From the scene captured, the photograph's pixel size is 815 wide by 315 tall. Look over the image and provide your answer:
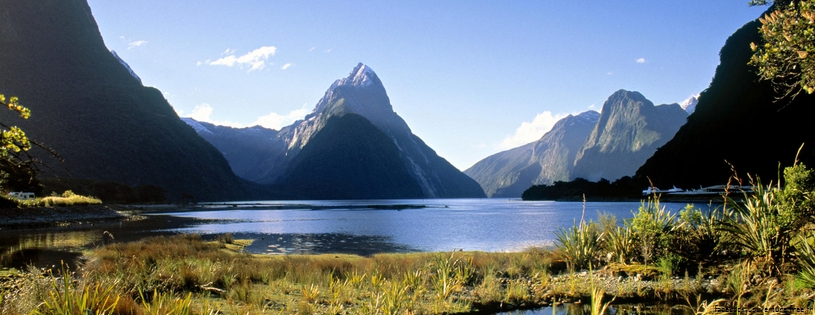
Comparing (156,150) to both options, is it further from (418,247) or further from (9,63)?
(418,247)

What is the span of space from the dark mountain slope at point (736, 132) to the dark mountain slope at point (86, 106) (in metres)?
146

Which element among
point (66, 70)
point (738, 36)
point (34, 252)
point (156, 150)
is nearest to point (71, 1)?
point (66, 70)

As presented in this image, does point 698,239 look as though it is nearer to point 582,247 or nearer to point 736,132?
point 582,247

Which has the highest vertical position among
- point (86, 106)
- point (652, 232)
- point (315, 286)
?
point (86, 106)

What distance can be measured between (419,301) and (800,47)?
9.25 meters

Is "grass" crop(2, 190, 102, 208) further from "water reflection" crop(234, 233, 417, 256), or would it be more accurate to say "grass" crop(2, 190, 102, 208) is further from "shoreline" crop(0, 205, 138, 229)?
"water reflection" crop(234, 233, 417, 256)

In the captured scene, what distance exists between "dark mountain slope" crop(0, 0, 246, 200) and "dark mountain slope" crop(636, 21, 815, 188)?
14643 cm

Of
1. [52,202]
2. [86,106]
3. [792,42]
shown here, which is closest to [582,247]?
[792,42]

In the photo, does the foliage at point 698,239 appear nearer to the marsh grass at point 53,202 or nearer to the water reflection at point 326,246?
the water reflection at point 326,246

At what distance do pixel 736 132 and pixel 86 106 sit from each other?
175 meters

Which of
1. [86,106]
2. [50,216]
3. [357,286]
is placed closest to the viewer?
[357,286]

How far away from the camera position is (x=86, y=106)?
148 meters

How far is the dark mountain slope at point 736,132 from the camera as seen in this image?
9369 centimetres

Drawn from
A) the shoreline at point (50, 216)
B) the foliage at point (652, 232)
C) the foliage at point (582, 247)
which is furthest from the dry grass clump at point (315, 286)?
the shoreline at point (50, 216)
